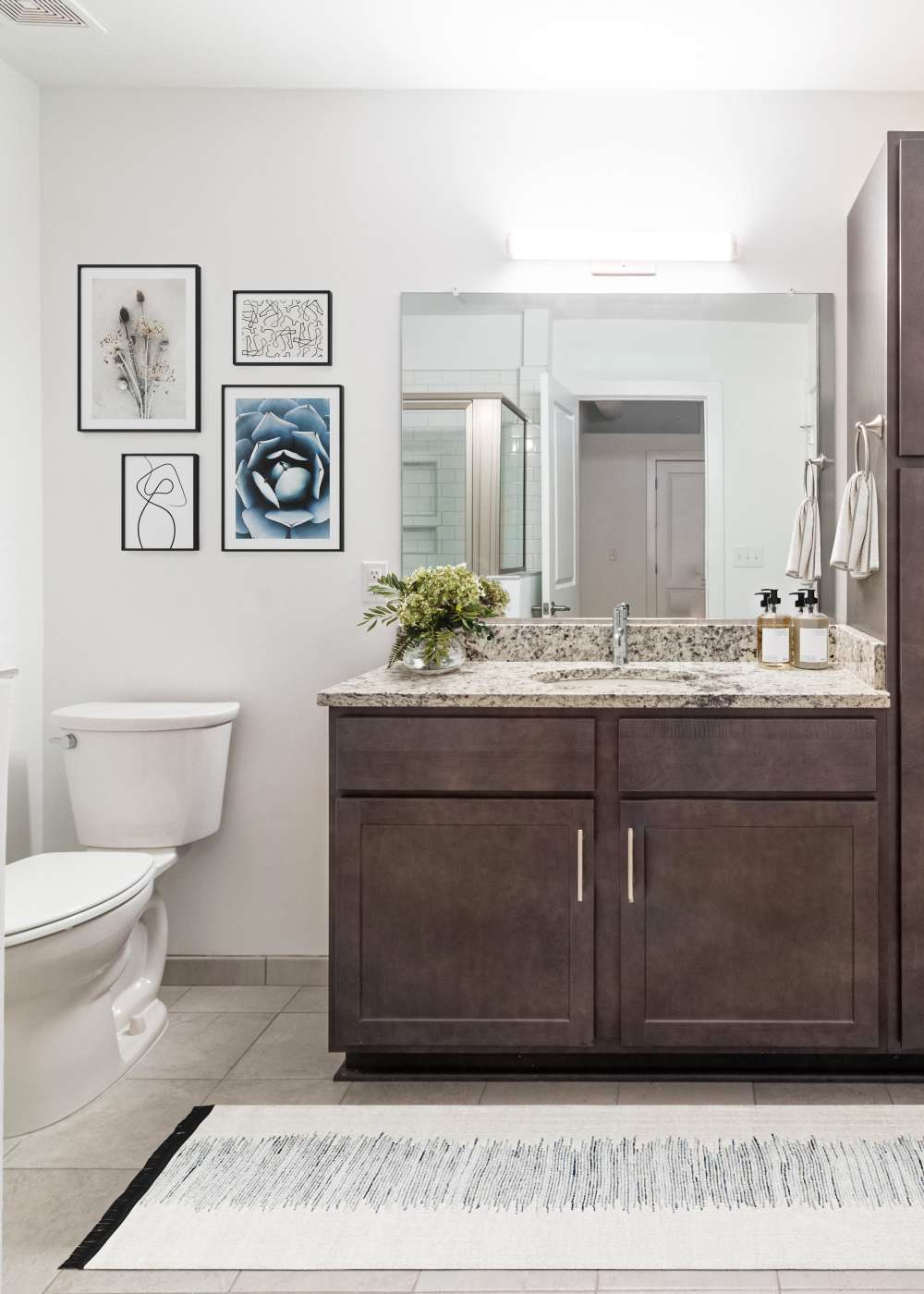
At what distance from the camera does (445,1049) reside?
2.23m

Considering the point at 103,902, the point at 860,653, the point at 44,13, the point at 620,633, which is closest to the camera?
the point at 103,902

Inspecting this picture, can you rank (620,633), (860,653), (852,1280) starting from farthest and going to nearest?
(620,633)
(860,653)
(852,1280)

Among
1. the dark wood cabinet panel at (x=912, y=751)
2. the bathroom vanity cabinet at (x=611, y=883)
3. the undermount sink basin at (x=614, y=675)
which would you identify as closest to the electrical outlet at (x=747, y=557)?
the undermount sink basin at (x=614, y=675)

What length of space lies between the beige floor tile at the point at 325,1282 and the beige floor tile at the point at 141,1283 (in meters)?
0.04

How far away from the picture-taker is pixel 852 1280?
1.59m

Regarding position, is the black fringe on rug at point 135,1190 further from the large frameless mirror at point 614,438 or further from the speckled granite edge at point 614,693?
the large frameless mirror at point 614,438

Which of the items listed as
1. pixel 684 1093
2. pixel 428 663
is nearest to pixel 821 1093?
pixel 684 1093

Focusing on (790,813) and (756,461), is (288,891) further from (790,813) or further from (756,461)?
(756,461)

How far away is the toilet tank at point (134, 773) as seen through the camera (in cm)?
259

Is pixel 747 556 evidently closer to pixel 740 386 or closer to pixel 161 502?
pixel 740 386

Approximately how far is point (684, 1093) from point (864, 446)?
1.55 metres

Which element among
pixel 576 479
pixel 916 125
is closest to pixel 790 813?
pixel 576 479

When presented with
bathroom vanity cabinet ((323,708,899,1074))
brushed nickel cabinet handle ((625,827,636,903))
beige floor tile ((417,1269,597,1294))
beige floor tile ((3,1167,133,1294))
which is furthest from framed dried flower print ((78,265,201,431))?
beige floor tile ((417,1269,597,1294))

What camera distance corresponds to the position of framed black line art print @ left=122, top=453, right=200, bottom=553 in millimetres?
2838
